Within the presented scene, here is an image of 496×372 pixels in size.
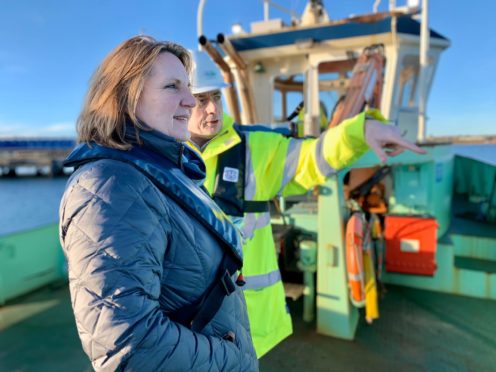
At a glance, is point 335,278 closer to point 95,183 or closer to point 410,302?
point 410,302

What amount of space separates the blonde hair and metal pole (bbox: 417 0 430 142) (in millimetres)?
4840

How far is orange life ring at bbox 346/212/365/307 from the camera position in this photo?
2.92 metres

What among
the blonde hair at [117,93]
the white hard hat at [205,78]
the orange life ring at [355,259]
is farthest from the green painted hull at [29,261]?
the blonde hair at [117,93]

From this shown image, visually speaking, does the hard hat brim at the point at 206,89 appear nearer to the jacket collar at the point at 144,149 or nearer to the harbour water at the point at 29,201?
the jacket collar at the point at 144,149

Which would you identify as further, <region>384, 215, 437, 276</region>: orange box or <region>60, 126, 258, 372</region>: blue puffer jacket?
<region>384, 215, 437, 276</region>: orange box

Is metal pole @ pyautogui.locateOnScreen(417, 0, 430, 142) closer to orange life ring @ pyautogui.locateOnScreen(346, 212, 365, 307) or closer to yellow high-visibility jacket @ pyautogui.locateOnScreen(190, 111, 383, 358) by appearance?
orange life ring @ pyautogui.locateOnScreen(346, 212, 365, 307)

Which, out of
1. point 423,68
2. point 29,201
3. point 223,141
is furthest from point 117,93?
point 29,201

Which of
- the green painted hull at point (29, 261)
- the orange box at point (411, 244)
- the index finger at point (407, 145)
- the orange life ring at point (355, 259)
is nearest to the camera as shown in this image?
the index finger at point (407, 145)

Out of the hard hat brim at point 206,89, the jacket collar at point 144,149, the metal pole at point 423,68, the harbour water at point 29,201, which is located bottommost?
the harbour water at point 29,201

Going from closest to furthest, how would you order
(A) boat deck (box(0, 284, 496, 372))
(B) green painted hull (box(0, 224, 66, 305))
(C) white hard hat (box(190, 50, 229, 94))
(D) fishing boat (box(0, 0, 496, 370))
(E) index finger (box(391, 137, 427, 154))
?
(E) index finger (box(391, 137, 427, 154))
(C) white hard hat (box(190, 50, 229, 94))
(A) boat deck (box(0, 284, 496, 372))
(D) fishing boat (box(0, 0, 496, 370))
(B) green painted hull (box(0, 224, 66, 305))

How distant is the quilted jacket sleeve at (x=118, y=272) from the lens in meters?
0.69

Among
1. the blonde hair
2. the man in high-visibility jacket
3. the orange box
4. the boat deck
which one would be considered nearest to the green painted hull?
the boat deck

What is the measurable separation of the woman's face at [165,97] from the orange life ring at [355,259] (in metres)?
2.33

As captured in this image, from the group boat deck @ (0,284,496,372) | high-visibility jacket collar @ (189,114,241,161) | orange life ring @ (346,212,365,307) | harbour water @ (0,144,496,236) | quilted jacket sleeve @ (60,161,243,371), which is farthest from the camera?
harbour water @ (0,144,496,236)
